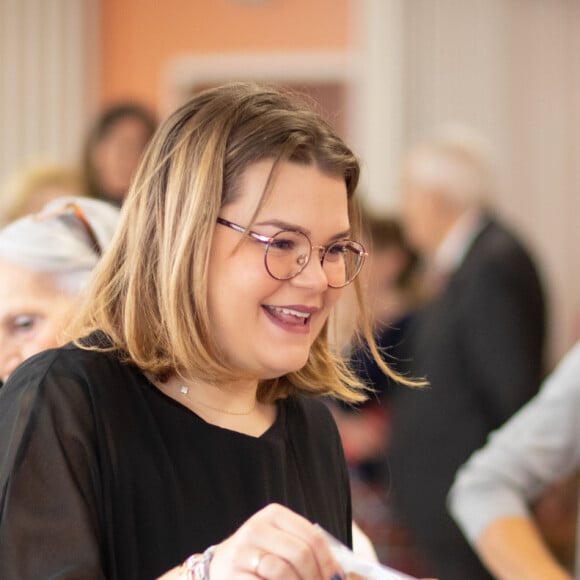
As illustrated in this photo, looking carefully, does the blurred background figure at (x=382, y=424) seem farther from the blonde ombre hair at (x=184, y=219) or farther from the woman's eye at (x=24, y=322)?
the blonde ombre hair at (x=184, y=219)

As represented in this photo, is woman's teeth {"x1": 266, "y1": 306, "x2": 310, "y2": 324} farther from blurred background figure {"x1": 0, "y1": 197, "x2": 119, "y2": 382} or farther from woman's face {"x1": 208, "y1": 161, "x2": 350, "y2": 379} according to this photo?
blurred background figure {"x1": 0, "y1": 197, "x2": 119, "y2": 382}

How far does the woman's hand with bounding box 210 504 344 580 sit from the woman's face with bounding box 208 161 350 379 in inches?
9.9

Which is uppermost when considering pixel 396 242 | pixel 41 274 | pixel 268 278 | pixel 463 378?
pixel 268 278

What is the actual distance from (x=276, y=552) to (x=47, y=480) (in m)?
0.25

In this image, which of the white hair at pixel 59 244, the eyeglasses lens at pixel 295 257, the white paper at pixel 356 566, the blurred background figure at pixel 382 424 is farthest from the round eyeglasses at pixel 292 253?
the blurred background figure at pixel 382 424

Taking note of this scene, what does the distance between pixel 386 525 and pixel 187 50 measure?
3273 millimetres

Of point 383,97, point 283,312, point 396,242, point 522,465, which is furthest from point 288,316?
point 383,97

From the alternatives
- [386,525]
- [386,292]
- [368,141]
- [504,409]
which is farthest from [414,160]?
[368,141]

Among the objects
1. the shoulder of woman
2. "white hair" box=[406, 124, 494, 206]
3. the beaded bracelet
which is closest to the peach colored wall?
"white hair" box=[406, 124, 494, 206]

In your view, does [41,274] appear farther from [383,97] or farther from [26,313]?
[383,97]

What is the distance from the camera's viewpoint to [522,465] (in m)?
1.90

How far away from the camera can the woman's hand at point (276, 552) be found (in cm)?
98

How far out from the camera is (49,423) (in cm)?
109

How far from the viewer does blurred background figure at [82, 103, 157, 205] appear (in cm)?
357
